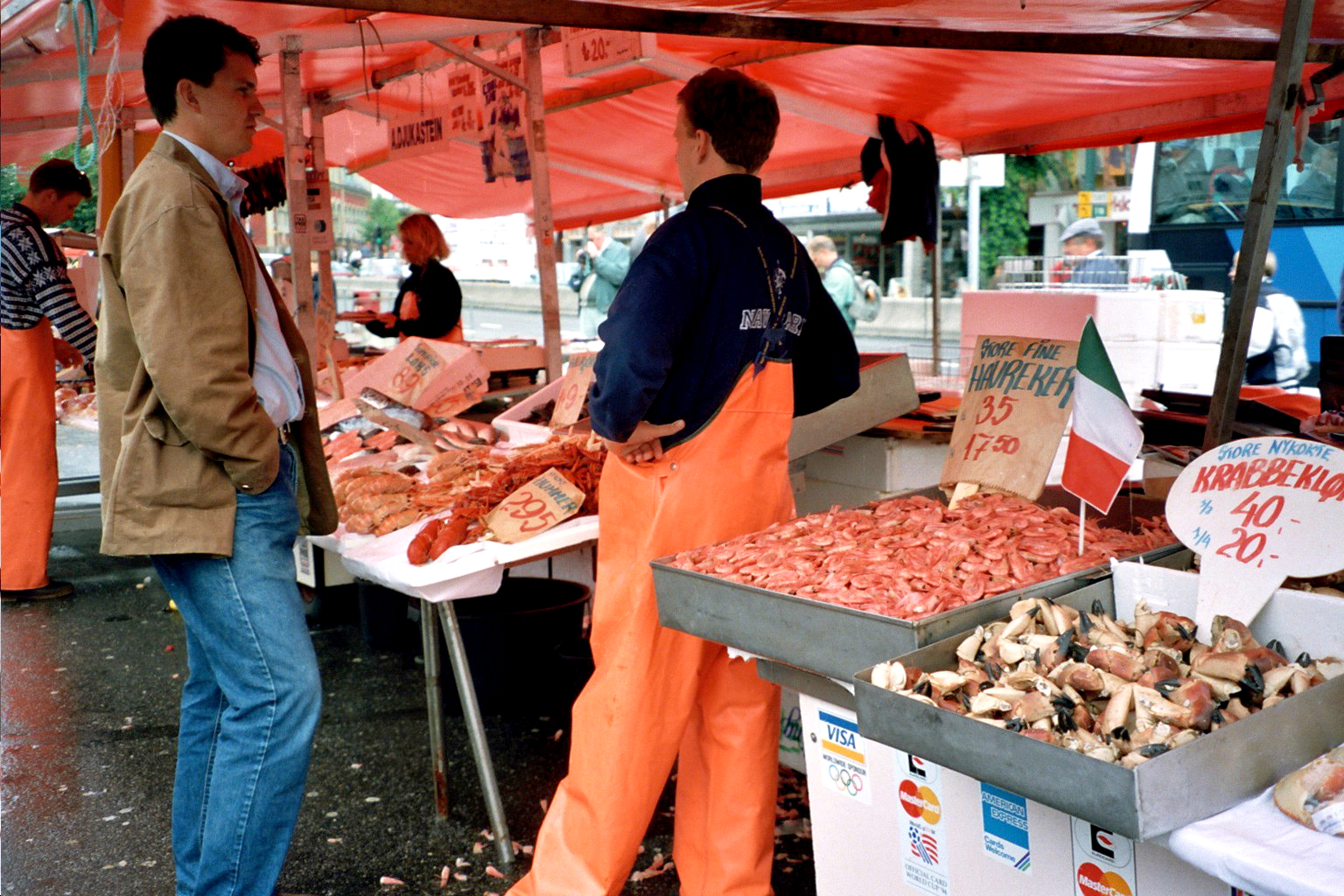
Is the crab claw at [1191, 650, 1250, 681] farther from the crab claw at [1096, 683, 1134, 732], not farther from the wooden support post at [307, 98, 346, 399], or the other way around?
the wooden support post at [307, 98, 346, 399]

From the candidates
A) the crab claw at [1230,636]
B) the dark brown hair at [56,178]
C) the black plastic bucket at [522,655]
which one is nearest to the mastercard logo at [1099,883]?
the crab claw at [1230,636]

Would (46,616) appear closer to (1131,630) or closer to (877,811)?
(877,811)

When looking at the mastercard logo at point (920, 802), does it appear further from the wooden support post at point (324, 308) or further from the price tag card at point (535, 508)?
the wooden support post at point (324, 308)

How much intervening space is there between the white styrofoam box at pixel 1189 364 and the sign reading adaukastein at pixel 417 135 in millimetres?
7290

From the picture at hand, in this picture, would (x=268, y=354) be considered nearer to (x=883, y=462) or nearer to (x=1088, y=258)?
(x=883, y=462)

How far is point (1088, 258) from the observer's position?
10.8 m

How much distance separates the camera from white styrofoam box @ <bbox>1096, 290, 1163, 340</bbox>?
10398mm

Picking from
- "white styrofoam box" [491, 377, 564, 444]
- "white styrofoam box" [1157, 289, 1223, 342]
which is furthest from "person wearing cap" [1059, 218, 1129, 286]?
"white styrofoam box" [491, 377, 564, 444]

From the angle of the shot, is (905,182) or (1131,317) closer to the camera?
(905,182)

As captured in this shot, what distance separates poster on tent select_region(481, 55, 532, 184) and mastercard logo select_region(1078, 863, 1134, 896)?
165 inches

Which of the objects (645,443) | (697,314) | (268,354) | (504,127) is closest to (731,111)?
(697,314)

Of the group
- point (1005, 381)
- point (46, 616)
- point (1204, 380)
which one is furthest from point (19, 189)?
point (1204, 380)

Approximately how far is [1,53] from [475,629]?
2657 mm

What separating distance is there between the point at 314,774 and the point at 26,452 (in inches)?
134
